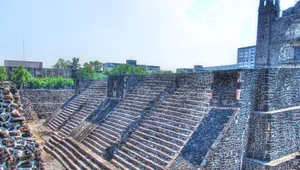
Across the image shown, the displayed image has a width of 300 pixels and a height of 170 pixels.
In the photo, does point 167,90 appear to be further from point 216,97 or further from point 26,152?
point 26,152

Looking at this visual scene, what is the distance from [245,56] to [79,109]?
72.5 feet

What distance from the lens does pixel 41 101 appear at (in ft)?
72.7

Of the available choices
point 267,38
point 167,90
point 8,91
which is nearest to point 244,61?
point 267,38

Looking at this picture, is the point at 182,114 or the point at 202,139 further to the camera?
the point at 182,114

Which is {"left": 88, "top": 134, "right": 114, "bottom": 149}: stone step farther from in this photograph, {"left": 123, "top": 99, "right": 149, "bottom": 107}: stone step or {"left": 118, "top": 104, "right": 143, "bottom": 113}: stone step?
{"left": 123, "top": 99, "right": 149, "bottom": 107}: stone step

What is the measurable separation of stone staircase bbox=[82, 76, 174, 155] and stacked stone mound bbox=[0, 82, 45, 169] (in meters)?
6.80

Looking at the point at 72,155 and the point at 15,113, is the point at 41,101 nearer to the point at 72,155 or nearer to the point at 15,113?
the point at 72,155

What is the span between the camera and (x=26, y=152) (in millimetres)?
2980

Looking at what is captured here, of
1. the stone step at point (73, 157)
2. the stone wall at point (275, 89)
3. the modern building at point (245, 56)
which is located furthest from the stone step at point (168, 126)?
the modern building at point (245, 56)

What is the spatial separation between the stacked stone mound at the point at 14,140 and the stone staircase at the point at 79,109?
36.8 ft

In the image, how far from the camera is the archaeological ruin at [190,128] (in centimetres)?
641

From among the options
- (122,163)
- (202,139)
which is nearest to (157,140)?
(122,163)

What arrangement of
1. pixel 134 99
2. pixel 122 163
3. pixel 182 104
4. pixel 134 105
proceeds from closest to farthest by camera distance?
pixel 122 163
pixel 182 104
pixel 134 105
pixel 134 99

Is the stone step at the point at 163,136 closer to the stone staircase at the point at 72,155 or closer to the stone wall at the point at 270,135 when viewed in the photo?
the stone staircase at the point at 72,155
